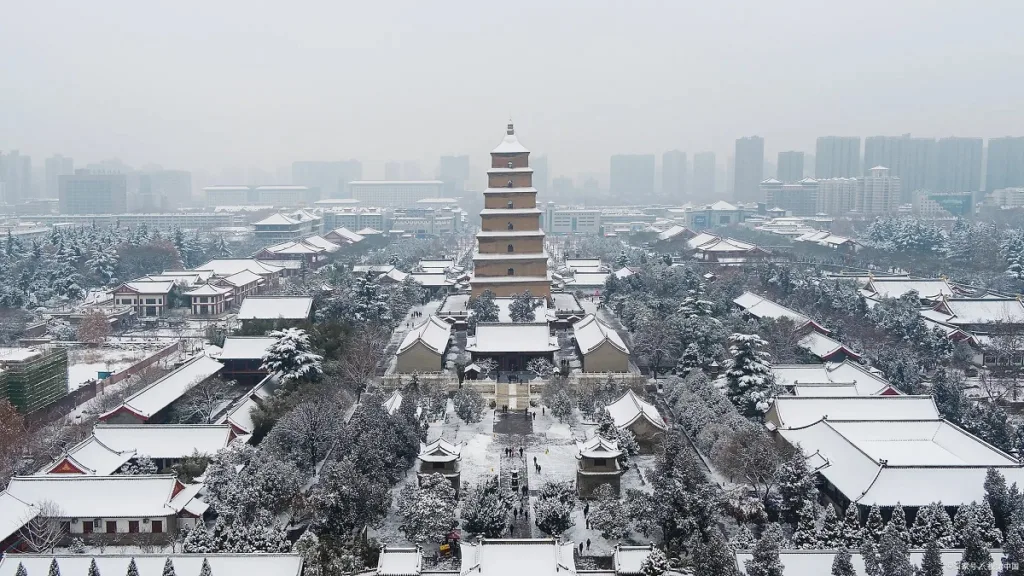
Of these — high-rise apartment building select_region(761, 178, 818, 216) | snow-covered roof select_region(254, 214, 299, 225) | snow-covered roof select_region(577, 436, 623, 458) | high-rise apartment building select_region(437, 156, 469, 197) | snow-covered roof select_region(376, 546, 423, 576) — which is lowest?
snow-covered roof select_region(376, 546, 423, 576)

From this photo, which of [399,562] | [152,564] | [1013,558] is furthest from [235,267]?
[1013,558]

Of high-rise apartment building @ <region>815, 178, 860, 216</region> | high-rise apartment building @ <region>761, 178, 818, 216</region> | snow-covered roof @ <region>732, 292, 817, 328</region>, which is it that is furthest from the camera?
high-rise apartment building @ <region>761, 178, 818, 216</region>

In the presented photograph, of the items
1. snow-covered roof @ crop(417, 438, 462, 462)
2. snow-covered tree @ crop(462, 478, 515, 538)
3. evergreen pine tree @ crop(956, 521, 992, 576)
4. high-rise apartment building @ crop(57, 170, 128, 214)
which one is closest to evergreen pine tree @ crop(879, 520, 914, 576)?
evergreen pine tree @ crop(956, 521, 992, 576)

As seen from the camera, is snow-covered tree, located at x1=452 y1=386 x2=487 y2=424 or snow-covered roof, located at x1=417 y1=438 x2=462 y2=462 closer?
snow-covered roof, located at x1=417 y1=438 x2=462 y2=462

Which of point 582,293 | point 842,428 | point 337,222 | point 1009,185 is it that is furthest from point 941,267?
point 1009,185

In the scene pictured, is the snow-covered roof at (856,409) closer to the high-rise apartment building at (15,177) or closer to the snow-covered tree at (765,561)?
the snow-covered tree at (765,561)

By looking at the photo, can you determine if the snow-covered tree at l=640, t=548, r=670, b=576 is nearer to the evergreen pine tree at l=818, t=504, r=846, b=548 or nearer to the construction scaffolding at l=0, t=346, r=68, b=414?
the evergreen pine tree at l=818, t=504, r=846, b=548

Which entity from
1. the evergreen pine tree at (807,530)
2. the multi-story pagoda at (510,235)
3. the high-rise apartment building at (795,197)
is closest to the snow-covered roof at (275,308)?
the multi-story pagoda at (510,235)
